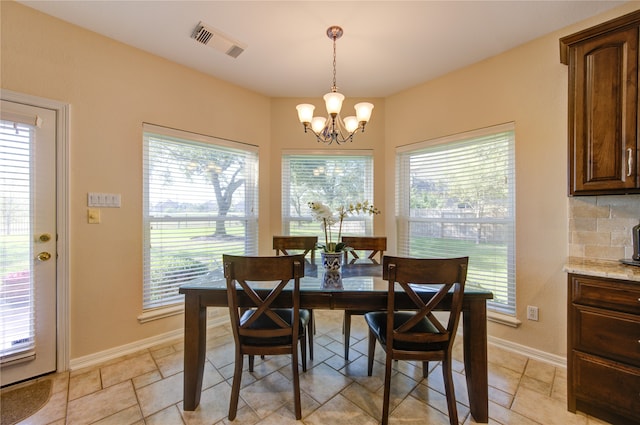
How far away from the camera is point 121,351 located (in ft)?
7.23

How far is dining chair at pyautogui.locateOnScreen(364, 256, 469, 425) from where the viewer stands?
4.42 feet

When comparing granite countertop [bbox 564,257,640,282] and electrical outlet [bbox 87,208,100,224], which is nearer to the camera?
granite countertop [bbox 564,257,640,282]

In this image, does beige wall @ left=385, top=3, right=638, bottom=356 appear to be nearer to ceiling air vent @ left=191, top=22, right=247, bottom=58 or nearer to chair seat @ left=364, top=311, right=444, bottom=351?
chair seat @ left=364, top=311, right=444, bottom=351

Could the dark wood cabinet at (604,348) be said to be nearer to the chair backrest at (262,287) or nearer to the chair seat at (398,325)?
the chair seat at (398,325)

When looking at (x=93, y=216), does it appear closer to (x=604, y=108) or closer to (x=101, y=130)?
(x=101, y=130)

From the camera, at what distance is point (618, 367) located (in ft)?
4.67

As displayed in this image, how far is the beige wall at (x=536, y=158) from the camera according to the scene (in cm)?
205

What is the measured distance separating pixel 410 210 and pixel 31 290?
343cm

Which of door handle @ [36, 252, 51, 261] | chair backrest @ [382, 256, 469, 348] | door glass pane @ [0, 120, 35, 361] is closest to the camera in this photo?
chair backrest @ [382, 256, 469, 348]

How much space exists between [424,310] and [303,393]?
102cm

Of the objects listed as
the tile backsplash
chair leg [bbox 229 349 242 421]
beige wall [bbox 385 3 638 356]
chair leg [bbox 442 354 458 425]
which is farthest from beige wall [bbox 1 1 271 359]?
the tile backsplash

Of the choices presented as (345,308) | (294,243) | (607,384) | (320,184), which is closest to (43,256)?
(294,243)

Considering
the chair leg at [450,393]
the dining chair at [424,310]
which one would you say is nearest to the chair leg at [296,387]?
the dining chair at [424,310]

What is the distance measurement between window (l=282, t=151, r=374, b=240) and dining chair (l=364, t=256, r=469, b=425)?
180 centimetres
